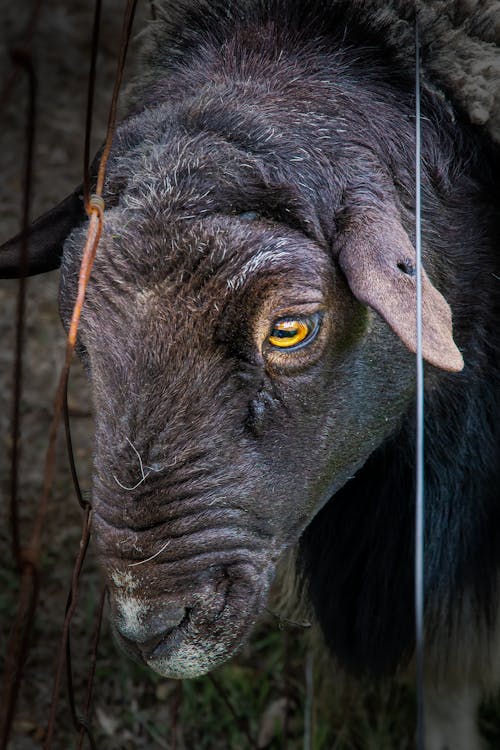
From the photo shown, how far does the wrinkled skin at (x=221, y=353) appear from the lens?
8.62 feet

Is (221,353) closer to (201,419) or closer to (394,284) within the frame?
(201,419)

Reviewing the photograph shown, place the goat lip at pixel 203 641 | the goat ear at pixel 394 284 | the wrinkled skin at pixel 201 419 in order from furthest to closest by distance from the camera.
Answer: the goat lip at pixel 203 641, the wrinkled skin at pixel 201 419, the goat ear at pixel 394 284

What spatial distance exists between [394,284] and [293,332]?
0.35 metres

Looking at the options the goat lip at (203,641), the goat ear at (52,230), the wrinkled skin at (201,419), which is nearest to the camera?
the wrinkled skin at (201,419)

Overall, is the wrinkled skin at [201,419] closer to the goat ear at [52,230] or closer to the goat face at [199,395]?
the goat face at [199,395]

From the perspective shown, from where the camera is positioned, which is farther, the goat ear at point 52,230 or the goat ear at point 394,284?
the goat ear at point 52,230

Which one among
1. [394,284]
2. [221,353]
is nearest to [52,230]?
[221,353]

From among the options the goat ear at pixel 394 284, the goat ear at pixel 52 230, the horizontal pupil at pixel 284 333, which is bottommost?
the goat ear at pixel 52 230

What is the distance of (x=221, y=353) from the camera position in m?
2.65

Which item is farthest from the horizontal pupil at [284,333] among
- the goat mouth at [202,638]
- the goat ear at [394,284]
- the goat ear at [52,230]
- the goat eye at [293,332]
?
the goat ear at [52,230]

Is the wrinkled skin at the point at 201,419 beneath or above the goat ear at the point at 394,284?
beneath

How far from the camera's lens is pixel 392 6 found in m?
3.33

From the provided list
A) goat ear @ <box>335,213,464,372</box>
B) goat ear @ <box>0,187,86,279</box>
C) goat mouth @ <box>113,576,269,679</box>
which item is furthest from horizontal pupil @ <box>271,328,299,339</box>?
goat ear @ <box>0,187,86,279</box>

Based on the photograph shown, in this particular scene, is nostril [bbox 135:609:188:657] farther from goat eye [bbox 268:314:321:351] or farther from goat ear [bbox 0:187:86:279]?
goat ear [bbox 0:187:86:279]
